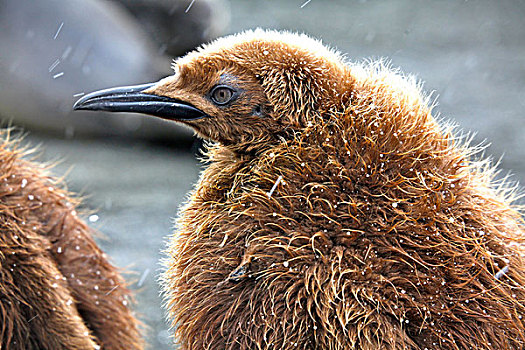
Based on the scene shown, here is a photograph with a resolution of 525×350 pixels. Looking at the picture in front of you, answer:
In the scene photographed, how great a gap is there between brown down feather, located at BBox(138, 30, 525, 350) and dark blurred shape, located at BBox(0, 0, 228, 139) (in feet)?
4.70

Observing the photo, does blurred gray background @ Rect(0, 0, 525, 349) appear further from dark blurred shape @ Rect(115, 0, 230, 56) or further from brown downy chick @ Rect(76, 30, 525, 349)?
brown downy chick @ Rect(76, 30, 525, 349)

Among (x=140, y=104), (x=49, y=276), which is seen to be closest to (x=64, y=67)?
(x=49, y=276)

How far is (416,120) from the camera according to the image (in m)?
0.51

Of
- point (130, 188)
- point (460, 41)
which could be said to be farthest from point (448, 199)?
point (460, 41)

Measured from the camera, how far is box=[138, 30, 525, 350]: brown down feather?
1.53 feet

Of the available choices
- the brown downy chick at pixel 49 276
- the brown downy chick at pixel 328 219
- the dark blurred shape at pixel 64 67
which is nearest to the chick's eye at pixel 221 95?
the brown downy chick at pixel 328 219

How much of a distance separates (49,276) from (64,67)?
1372mm

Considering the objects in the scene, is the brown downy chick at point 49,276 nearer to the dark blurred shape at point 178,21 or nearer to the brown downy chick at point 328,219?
the brown downy chick at point 328,219

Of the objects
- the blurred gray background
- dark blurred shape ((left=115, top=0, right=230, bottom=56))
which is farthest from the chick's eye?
dark blurred shape ((left=115, top=0, right=230, bottom=56))

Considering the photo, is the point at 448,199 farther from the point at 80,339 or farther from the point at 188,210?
the point at 80,339

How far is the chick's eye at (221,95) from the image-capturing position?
507 millimetres

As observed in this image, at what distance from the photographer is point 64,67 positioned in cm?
191

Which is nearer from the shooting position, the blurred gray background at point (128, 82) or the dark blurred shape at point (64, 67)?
the blurred gray background at point (128, 82)

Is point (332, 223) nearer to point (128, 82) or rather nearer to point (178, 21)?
point (128, 82)
